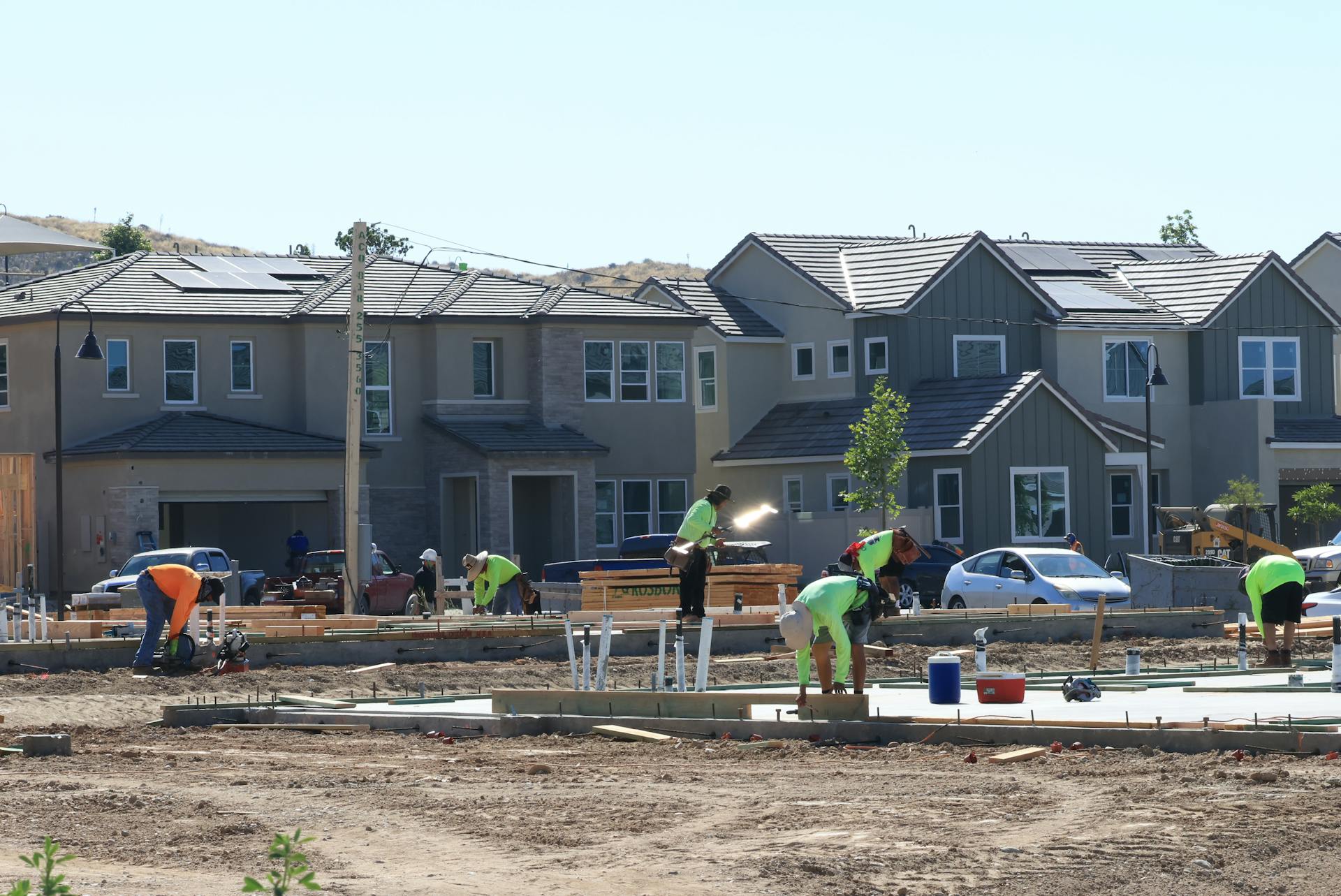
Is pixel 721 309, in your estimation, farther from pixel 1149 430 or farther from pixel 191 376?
pixel 191 376

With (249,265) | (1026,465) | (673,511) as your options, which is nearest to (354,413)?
(673,511)

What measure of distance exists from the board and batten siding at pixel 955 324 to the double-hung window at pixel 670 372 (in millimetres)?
4337

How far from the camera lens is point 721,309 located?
52031mm

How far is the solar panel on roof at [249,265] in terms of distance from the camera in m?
48.1

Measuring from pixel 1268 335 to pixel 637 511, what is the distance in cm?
1647

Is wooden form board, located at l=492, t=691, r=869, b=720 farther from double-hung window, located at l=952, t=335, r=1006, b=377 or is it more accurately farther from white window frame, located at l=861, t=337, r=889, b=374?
double-hung window, located at l=952, t=335, r=1006, b=377

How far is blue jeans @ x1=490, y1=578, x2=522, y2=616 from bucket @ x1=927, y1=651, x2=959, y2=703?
1737 centimetres

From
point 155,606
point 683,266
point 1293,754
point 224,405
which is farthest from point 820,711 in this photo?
point 683,266

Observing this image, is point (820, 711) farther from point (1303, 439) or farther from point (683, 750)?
point (1303, 439)

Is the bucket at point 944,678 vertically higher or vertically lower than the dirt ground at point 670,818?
higher

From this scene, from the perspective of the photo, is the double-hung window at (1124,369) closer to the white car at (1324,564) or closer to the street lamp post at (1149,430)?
the street lamp post at (1149,430)

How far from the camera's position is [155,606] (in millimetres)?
23719

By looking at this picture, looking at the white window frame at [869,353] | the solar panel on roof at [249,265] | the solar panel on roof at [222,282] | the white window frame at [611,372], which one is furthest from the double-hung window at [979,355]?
the solar panel on roof at [222,282]

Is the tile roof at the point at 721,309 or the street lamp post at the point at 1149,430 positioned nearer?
the street lamp post at the point at 1149,430
